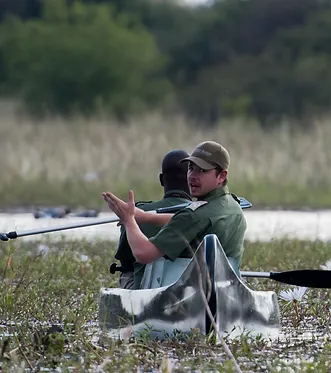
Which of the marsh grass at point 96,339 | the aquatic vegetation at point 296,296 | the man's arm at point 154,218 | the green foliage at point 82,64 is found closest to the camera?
the marsh grass at point 96,339

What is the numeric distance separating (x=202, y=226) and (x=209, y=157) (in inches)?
13.7

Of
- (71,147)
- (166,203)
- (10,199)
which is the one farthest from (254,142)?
(166,203)

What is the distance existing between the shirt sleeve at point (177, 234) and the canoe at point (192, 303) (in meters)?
0.11

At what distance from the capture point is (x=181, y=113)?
74.4 ft

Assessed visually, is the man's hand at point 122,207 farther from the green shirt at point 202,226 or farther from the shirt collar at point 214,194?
the shirt collar at point 214,194

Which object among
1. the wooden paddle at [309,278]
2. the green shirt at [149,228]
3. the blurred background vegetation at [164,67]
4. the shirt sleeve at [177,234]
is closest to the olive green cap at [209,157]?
the shirt sleeve at [177,234]

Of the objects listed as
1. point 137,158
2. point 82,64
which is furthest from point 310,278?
point 82,64

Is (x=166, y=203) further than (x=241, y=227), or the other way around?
(x=166, y=203)

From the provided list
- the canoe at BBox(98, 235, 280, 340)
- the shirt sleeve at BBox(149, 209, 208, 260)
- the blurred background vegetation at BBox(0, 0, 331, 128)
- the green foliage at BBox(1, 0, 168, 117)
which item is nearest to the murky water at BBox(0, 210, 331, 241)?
the canoe at BBox(98, 235, 280, 340)

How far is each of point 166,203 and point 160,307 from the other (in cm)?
90

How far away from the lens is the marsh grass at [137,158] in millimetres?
16438

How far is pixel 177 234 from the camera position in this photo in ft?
18.5

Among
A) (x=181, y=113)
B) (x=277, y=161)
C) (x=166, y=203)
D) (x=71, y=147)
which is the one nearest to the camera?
(x=166, y=203)

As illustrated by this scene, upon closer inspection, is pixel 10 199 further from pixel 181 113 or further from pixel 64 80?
pixel 64 80
